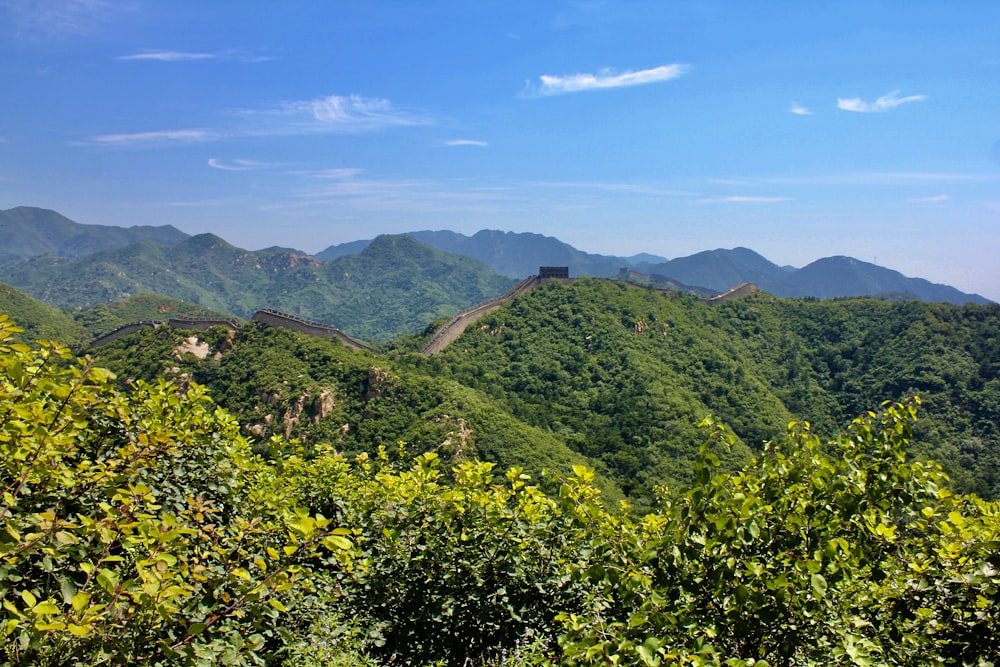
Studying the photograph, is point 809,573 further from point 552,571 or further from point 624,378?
point 624,378

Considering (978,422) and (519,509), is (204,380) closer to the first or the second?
(519,509)

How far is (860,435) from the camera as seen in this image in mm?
5238

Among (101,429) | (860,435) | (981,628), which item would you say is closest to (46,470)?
(101,429)

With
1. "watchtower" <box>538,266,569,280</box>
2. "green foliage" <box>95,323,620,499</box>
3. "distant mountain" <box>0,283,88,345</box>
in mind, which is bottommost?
"green foliage" <box>95,323,620,499</box>

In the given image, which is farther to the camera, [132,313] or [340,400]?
[132,313]

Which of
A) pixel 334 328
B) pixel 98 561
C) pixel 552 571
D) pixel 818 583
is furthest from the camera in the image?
pixel 334 328

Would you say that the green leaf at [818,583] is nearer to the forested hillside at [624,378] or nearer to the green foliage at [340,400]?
the green foliage at [340,400]

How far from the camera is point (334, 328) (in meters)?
50.6

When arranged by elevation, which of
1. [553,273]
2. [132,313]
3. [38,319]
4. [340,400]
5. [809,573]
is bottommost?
[340,400]

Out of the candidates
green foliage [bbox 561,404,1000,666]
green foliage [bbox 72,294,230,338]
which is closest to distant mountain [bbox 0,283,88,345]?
green foliage [bbox 72,294,230,338]

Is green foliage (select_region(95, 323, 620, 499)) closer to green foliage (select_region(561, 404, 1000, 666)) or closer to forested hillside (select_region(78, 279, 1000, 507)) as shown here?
forested hillside (select_region(78, 279, 1000, 507))

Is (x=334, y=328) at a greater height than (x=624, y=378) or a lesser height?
greater

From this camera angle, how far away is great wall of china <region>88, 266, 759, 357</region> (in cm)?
4600

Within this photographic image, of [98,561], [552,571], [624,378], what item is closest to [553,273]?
[624,378]
